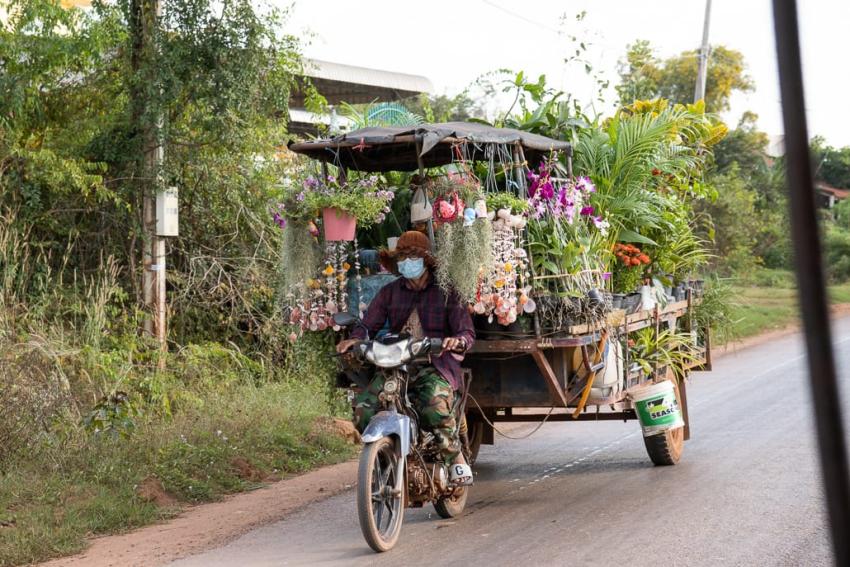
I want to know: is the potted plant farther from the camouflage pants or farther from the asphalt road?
the asphalt road

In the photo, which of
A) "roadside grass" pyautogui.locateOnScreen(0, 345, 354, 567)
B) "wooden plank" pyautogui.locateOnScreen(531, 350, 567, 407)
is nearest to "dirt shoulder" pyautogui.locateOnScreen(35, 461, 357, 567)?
"roadside grass" pyautogui.locateOnScreen(0, 345, 354, 567)

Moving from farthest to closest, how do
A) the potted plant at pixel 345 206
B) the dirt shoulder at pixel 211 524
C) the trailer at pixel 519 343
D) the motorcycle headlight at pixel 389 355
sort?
Result: 1. the potted plant at pixel 345 206
2. the trailer at pixel 519 343
3. the motorcycle headlight at pixel 389 355
4. the dirt shoulder at pixel 211 524

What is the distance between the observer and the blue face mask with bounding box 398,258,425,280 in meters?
6.43

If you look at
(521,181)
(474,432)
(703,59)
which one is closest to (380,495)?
(521,181)

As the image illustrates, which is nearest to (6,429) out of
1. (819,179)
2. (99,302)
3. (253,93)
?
(99,302)

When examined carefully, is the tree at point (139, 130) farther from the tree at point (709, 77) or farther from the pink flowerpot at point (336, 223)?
the tree at point (709, 77)

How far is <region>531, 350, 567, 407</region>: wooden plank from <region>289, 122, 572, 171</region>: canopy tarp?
1388 mm

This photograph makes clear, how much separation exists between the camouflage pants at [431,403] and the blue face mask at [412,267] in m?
0.59

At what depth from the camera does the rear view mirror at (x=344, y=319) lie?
664 centimetres

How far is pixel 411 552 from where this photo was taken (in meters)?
5.88

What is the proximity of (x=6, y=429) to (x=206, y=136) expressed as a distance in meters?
4.23

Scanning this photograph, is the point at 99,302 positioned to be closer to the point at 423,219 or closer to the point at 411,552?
the point at 423,219

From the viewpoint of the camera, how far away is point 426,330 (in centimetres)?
657

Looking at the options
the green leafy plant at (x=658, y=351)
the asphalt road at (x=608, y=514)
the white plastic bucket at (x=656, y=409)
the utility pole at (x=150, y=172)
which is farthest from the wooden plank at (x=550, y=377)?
the utility pole at (x=150, y=172)
